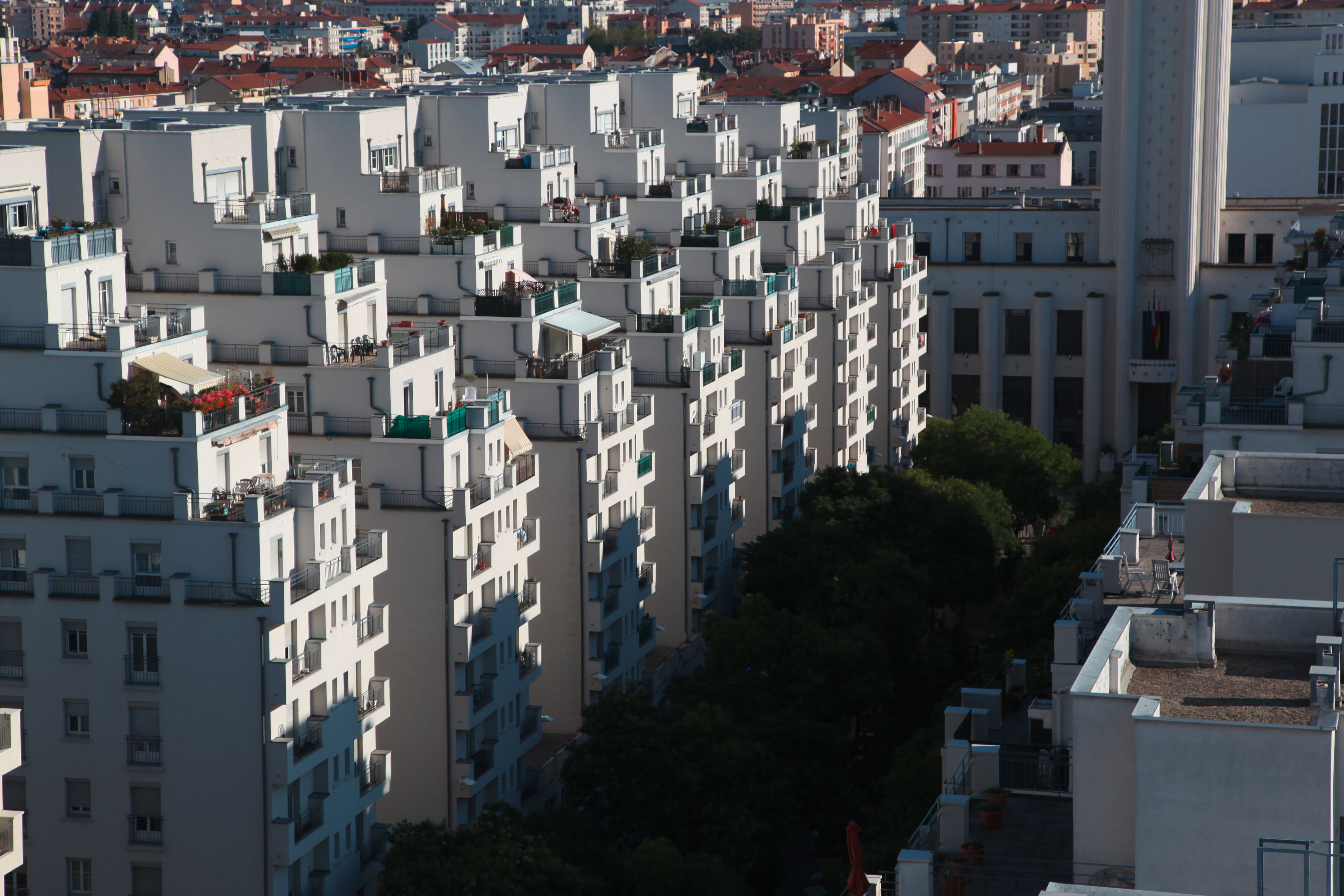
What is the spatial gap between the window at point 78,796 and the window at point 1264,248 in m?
97.6

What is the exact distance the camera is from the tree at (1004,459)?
10788cm

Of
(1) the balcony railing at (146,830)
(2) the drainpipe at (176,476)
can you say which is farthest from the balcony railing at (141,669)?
(2) the drainpipe at (176,476)

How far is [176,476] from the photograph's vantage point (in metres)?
54.8

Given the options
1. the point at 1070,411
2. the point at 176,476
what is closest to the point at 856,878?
the point at 176,476

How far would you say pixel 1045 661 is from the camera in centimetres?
5788

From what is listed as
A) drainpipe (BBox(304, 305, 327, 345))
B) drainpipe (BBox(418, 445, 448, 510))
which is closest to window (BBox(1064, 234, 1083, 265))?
drainpipe (BBox(304, 305, 327, 345))

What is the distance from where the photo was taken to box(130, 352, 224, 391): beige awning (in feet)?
183

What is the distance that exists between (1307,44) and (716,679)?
385 ft

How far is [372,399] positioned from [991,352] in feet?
257

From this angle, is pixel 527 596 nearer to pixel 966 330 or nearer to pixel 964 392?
pixel 966 330

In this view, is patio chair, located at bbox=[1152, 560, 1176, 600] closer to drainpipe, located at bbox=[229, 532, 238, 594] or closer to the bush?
drainpipe, located at bbox=[229, 532, 238, 594]

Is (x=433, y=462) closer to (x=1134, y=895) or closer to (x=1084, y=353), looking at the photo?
(x=1134, y=895)

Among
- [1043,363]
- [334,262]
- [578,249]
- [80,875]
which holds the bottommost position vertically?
[80,875]

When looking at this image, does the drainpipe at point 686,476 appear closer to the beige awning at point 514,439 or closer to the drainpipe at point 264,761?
the beige awning at point 514,439
